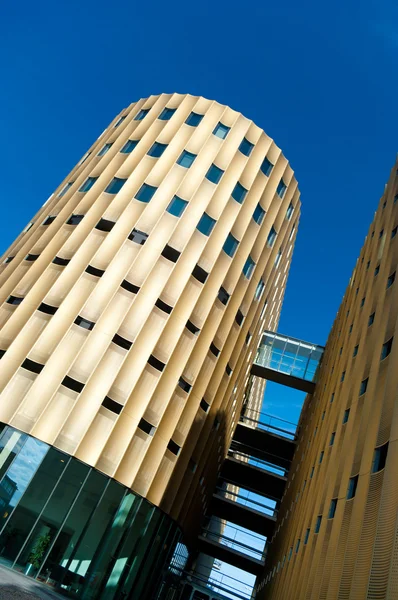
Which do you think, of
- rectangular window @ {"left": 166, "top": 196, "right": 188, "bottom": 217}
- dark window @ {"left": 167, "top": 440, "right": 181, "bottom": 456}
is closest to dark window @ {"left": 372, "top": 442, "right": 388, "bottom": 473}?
dark window @ {"left": 167, "top": 440, "right": 181, "bottom": 456}

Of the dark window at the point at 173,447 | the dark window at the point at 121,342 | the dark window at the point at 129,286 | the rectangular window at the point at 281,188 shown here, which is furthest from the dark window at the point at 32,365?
the rectangular window at the point at 281,188

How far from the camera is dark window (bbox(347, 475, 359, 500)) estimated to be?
1827 cm

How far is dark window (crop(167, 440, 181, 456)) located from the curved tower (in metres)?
0.11

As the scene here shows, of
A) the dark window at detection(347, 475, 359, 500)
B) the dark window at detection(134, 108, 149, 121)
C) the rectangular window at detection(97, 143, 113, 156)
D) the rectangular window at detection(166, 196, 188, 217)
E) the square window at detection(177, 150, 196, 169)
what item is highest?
the dark window at detection(134, 108, 149, 121)

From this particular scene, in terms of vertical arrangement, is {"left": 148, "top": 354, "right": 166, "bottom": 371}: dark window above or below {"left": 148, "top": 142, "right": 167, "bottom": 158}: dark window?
below

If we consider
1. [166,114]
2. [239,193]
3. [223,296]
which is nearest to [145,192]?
[239,193]

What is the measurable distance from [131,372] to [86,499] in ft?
23.3

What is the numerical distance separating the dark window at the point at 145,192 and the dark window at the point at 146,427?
1516cm

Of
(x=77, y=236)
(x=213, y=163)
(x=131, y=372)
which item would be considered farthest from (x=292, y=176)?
(x=131, y=372)

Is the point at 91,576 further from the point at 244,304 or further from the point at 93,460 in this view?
the point at 244,304

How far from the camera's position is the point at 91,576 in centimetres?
2258

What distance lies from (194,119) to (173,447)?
2535cm

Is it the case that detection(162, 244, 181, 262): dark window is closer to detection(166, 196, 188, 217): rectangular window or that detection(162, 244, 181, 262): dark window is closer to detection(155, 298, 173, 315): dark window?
detection(166, 196, 188, 217): rectangular window

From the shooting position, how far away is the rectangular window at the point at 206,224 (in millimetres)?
32188
